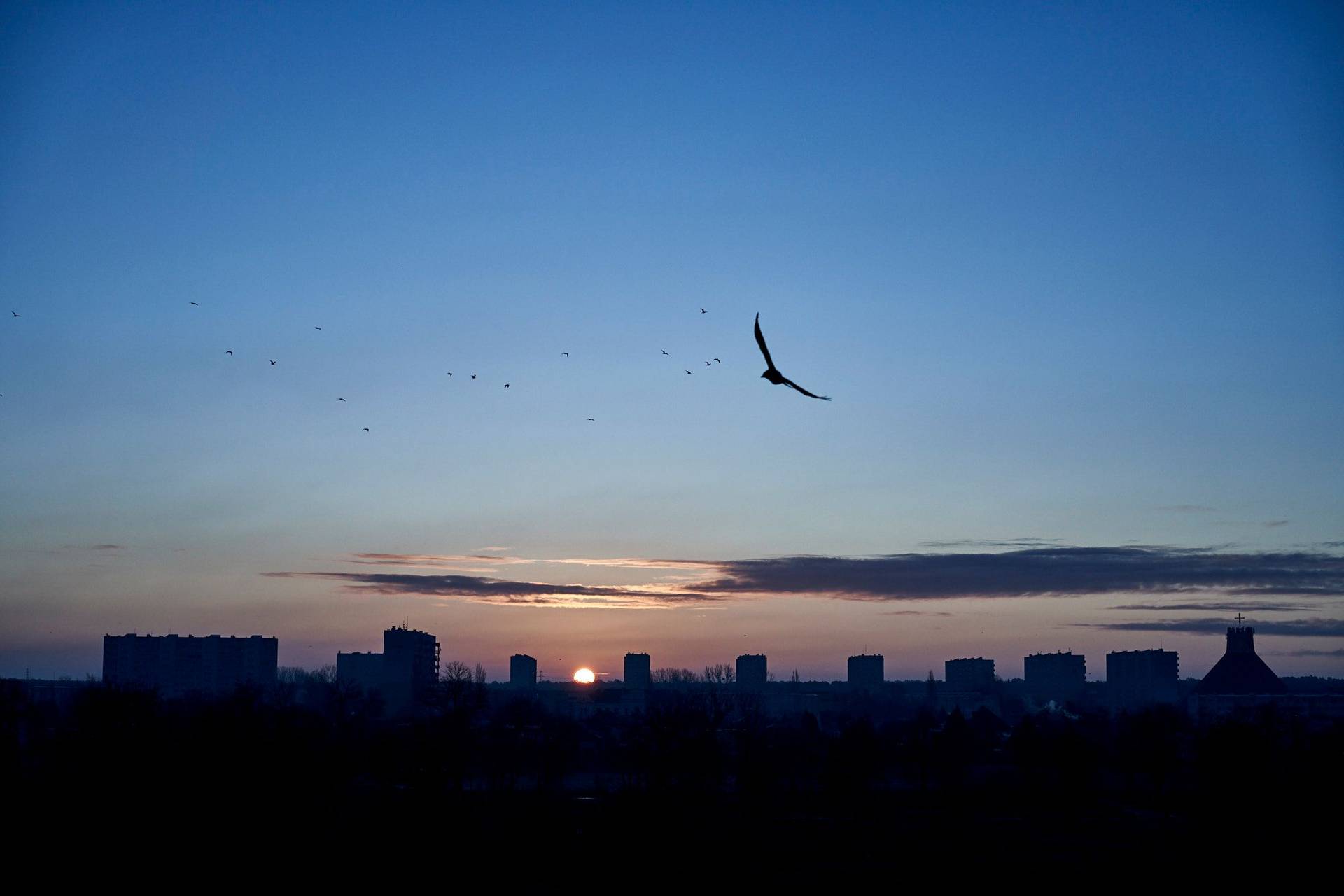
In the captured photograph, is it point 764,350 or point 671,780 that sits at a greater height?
point 764,350

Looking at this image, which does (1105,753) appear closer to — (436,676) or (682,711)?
(682,711)

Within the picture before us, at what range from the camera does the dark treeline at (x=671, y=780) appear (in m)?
40.5

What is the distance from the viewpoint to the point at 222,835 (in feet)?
122

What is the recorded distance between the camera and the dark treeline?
40.5 m

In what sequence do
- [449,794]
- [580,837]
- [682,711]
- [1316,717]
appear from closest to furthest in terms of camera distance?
1. [580,837]
2. [449,794]
3. [682,711]
4. [1316,717]

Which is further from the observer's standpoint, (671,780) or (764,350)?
(671,780)

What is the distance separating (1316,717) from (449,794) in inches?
4917

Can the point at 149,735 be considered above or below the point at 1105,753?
above

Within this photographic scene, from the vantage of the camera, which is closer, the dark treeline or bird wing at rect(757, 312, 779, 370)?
bird wing at rect(757, 312, 779, 370)

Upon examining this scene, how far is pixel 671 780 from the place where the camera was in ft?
198

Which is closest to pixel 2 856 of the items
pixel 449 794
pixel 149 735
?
pixel 149 735

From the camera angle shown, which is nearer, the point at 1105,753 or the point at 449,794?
the point at 449,794

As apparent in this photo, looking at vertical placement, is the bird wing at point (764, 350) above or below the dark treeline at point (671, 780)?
above

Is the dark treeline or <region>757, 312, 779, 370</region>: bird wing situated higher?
<region>757, 312, 779, 370</region>: bird wing
